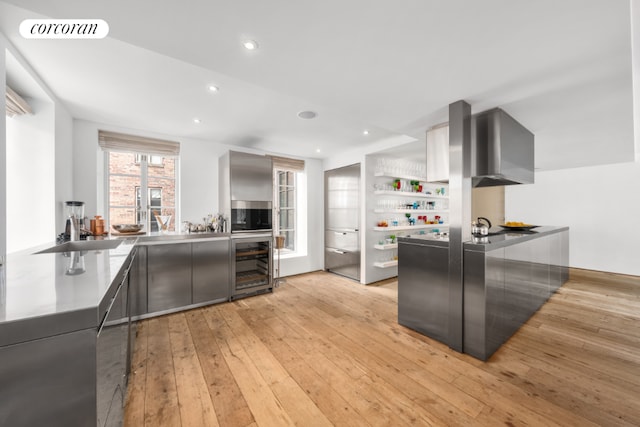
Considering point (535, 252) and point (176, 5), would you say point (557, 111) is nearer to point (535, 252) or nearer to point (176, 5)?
point (535, 252)

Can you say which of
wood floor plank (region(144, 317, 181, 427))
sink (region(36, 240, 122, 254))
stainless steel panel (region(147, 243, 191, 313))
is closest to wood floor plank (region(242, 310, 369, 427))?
wood floor plank (region(144, 317, 181, 427))

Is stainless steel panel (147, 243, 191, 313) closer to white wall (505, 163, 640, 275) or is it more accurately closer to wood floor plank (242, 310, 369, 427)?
wood floor plank (242, 310, 369, 427)

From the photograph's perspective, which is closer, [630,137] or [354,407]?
[354,407]

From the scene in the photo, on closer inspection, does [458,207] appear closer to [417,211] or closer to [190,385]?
[190,385]

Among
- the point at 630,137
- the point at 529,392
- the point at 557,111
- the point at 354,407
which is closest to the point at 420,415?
the point at 354,407

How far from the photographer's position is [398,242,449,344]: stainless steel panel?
2.42 metres

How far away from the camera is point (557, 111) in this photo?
253cm

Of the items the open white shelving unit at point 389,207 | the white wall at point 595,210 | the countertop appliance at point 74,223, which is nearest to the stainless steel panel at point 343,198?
the open white shelving unit at point 389,207

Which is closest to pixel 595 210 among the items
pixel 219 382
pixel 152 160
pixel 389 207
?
pixel 389 207

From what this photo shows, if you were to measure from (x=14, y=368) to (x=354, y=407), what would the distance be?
1.70 metres

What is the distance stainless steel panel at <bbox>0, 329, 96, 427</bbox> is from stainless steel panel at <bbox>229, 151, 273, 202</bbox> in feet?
10.1

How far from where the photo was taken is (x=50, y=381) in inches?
26.2

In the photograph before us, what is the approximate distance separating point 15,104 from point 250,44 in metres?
2.26

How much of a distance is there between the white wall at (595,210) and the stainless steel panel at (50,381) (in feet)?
26.5
